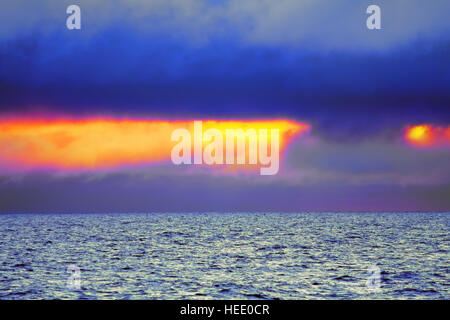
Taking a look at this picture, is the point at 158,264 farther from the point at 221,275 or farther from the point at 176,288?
the point at 176,288

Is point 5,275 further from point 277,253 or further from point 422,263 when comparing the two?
point 422,263

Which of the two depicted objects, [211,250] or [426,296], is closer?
[426,296]

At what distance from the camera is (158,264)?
2670 inches

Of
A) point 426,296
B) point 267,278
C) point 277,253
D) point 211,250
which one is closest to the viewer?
point 426,296

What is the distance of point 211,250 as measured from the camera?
297 feet

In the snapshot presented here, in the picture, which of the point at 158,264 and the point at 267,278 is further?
the point at 158,264
